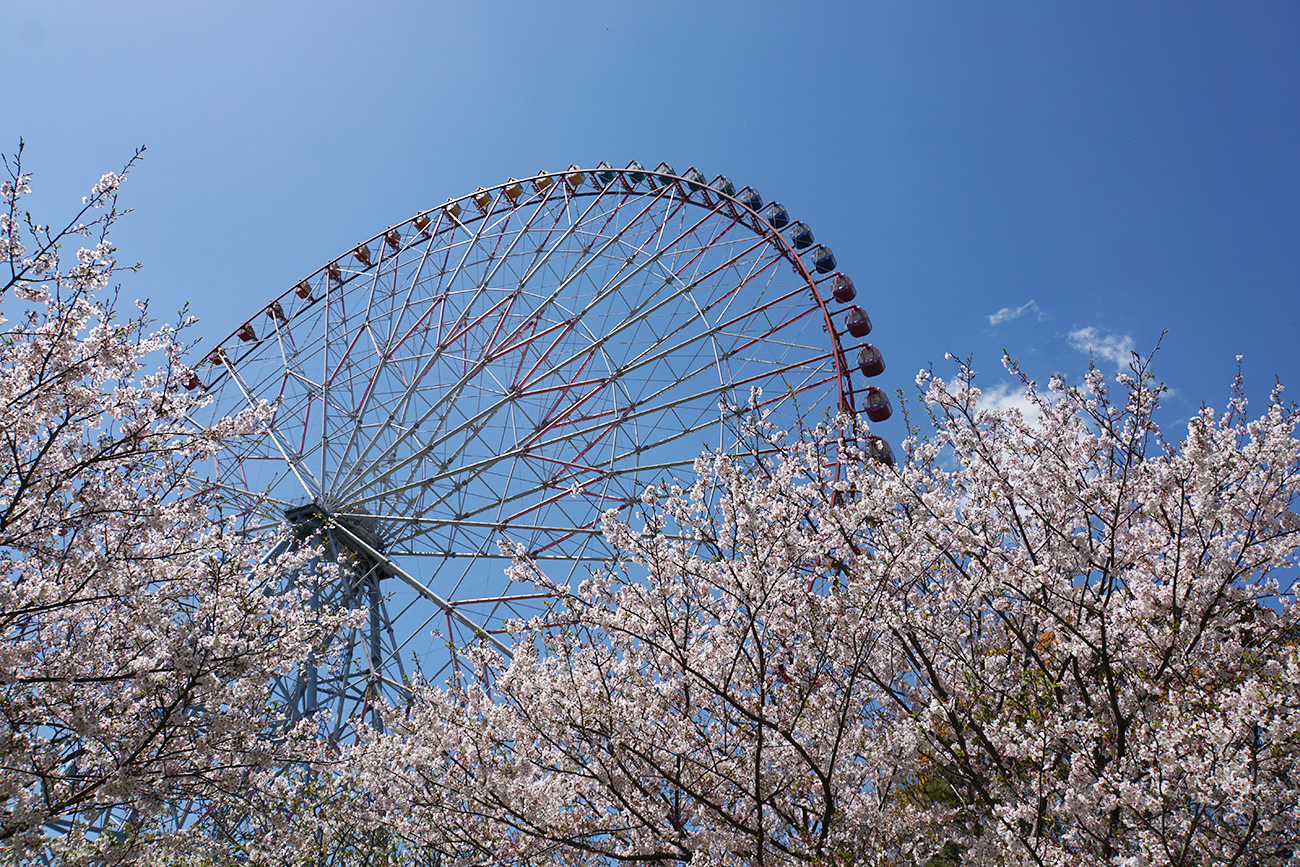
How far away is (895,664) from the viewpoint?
267 inches

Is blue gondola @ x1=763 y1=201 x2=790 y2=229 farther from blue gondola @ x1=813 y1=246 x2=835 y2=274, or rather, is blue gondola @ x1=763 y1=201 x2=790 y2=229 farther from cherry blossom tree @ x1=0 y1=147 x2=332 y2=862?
cherry blossom tree @ x1=0 y1=147 x2=332 y2=862

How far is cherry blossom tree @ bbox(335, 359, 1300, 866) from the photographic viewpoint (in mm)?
5422

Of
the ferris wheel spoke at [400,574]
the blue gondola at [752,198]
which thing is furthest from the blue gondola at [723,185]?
the ferris wheel spoke at [400,574]

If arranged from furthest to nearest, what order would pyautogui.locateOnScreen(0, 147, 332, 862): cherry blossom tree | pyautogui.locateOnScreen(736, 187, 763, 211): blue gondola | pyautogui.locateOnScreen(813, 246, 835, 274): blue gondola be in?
pyautogui.locateOnScreen(736, 187, 763, 211): blue gondola, pyautogui.locateOnScreen(813, 246, 835, 274): blue gondola, pyautogui.locateOnScreen(0, 147, 332, 862): cherry blossom tree

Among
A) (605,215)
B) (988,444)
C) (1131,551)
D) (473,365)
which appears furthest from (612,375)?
(1131,551)

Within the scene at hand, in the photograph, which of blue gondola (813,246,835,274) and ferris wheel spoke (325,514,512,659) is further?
blue gondola (813,246,835,274)

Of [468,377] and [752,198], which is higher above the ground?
[752,198]

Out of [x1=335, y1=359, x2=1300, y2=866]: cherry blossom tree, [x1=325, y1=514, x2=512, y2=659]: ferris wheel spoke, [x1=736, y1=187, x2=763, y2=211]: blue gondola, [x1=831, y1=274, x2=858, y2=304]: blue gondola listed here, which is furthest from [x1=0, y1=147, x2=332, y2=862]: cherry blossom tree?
[x1=736, y1=187, x2=763, y2=211]: blue gondola

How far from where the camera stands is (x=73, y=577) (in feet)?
18.9

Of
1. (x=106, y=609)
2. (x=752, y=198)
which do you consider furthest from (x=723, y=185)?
(x=106, y=609)

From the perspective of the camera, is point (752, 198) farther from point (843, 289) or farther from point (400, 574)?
point (400, 574)

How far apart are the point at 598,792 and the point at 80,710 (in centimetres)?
396

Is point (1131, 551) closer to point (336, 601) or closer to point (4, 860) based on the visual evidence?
point (4, 860)

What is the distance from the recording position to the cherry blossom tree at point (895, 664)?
542cm
